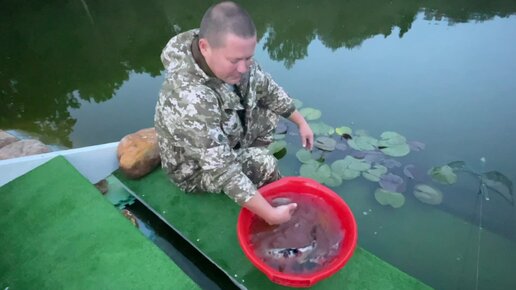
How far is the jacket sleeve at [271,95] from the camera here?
70.1 inches

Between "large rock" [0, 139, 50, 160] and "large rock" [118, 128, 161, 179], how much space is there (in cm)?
69

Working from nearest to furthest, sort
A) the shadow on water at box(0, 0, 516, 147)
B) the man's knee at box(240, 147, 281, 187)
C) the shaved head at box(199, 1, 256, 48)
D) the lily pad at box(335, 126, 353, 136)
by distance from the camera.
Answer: the shaved head at box(199, 1, 256, 48) < the man's knee at box(240, 147, 281, 187) < the lily pad at box(335, 126, 353, 136) < the shadow on water at box(0, 0, 516, 147)

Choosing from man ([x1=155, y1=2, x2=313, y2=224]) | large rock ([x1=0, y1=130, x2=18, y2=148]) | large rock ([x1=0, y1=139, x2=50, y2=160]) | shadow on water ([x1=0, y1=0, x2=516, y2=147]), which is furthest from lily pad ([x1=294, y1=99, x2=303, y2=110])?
large rock ([x1=0, y1=130, x2=18, y2=148])

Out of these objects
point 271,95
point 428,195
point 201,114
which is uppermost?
point 201,114

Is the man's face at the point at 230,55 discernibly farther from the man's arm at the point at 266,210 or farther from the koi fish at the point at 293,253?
the koi fish at the point at 293,253

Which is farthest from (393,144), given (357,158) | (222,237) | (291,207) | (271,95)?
(222,237)

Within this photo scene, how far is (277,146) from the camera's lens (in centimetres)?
260

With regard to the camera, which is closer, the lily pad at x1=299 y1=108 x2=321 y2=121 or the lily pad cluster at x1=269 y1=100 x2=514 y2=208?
the lily pad cluster at x1=269 y1=100 x2=514 y2=208

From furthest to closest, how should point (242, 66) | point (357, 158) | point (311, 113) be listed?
point (311, 113) → point (357, 158) → point (242, 66)

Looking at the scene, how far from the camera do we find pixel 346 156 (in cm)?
251

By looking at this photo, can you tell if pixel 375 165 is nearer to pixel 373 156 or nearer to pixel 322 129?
pixel 373 156

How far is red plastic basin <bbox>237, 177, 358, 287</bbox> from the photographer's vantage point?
1.25 metres

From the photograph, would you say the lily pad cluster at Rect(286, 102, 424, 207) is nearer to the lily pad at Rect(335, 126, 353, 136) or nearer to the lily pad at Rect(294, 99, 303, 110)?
the lily pad at Rect(335, 126, 353, 136)

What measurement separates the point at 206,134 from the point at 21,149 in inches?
69.4
